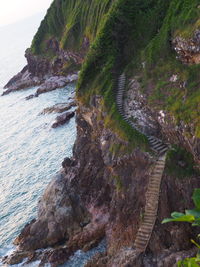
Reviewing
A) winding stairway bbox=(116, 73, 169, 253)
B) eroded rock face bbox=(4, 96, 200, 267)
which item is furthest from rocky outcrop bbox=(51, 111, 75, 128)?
winding stairway bbox=(116, 73, 169, 253)

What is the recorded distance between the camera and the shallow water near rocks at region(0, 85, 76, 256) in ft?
179

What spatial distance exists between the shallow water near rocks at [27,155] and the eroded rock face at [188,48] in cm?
3270

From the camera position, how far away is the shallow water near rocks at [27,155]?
54584 mm

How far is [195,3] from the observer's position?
4266 centimetres

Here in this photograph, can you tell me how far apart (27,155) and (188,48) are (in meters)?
47.7

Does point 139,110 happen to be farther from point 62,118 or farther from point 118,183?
point 62,118

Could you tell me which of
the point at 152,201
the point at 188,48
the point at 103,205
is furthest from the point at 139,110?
the point at 103,205

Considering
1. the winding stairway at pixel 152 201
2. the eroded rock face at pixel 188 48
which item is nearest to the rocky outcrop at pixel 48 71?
the eroded rock face at pixel 188 48

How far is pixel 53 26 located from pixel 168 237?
431 feet

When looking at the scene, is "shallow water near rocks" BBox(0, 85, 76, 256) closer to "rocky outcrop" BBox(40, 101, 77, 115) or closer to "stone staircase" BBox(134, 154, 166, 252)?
"rocky outcrop" BBox(40, 101, 77, 115)

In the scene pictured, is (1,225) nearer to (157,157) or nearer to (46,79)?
(157,157)

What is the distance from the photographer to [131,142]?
3919 cm

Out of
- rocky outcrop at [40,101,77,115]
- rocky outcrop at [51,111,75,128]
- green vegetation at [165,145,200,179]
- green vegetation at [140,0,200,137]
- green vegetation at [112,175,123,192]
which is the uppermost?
green vegetation at [140,0,200,137]

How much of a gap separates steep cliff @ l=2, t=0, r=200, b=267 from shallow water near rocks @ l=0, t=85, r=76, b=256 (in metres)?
7.72
